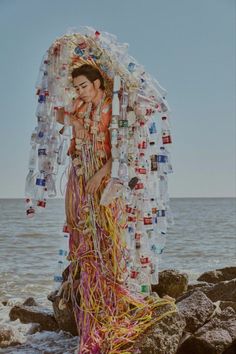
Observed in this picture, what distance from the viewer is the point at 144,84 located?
13.9 ft

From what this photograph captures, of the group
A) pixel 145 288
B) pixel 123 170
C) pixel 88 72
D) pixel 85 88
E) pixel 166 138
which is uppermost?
pixel 88 72

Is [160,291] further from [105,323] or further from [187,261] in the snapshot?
[187,261]

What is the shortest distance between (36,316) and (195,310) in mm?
1566

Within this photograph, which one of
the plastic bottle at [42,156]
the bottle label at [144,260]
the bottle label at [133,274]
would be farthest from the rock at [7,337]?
the plastic bottle at [42,156]

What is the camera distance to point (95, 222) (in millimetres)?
4164

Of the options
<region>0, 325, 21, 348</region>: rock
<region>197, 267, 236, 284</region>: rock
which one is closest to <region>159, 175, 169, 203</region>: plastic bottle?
<region>0, 325, 21, 348</region>: rock

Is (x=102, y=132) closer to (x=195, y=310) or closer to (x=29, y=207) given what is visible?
(x=29, y=207)

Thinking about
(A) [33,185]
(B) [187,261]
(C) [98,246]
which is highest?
(A) [33,185]

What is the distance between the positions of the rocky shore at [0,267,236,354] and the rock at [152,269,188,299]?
243 millimetres

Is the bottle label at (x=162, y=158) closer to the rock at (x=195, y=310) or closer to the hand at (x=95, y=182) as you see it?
the hand at (x=95, y=182)

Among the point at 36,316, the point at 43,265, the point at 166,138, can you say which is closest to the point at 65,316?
the point at 36,316

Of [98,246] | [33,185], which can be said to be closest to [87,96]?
[33,185]

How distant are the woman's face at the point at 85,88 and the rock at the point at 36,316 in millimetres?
2053

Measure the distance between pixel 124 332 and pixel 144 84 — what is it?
68.2 inches
